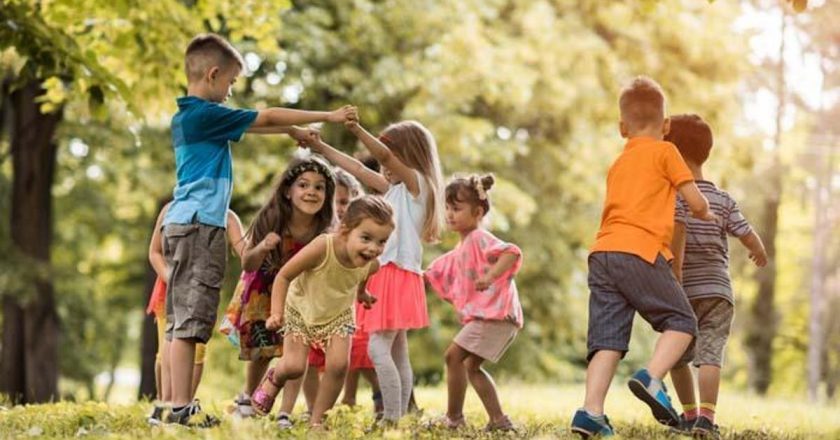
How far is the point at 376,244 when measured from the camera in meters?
6.61

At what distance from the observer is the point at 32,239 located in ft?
63.7

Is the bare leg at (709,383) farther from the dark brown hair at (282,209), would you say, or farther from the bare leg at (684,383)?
the dark brown hair at (282,209)

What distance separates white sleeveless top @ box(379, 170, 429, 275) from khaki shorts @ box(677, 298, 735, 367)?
5.47 feet

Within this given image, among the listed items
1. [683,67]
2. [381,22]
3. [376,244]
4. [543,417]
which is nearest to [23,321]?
[381,22]

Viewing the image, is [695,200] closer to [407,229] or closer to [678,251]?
[678,251]

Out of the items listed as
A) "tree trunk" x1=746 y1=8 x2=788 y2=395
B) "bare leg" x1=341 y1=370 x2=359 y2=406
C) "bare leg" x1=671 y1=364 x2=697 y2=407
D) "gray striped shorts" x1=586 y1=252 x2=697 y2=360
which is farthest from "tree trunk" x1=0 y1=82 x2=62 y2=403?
"tree trunk" x1=746 y1=8 x2=788 y2=395

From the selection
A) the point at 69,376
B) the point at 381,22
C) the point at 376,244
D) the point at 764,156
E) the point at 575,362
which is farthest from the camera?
the point at 69,376

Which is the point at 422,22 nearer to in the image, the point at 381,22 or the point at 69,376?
the point at 381,22

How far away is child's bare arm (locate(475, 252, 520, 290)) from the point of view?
7.43m

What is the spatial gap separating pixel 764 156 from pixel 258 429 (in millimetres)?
18757

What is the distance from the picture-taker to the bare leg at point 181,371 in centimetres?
679

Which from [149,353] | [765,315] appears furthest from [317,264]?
[765,315]

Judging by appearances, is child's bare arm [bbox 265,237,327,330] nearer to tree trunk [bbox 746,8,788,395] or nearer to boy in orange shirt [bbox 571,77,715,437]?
boy in orange shirt [bbox 571,77,715,437]

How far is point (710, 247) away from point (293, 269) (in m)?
2.47
